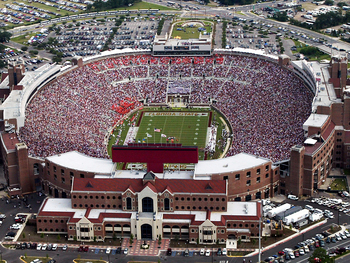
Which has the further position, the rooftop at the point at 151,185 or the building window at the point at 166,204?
the building window at the point at 166,204

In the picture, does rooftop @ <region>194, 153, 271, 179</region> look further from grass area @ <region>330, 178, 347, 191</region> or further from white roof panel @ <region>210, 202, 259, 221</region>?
grass area @ <region>330, 178, 347, 191</region>

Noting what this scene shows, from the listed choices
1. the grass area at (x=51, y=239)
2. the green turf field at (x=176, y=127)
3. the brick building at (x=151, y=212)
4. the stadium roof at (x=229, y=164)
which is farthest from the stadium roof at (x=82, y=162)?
the green turf field at (x=176, y=127)

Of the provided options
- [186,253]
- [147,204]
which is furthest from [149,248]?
[147,204]

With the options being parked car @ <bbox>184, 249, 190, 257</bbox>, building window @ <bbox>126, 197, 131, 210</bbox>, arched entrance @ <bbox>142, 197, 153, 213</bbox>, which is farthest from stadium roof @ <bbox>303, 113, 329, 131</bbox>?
building window @ <bbox>126, 197, 131, 210</bbox>

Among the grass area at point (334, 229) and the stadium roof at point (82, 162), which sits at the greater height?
the stadium roof at point (82, 162)

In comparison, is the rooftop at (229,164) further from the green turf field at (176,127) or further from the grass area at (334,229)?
the green turf field at (176,127)

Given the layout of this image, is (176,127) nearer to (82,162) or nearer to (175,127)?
Answer: (175,127)

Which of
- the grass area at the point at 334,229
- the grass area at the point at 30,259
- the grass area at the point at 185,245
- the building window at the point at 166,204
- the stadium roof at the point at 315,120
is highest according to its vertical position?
the stadium roof at the point at 315,120
